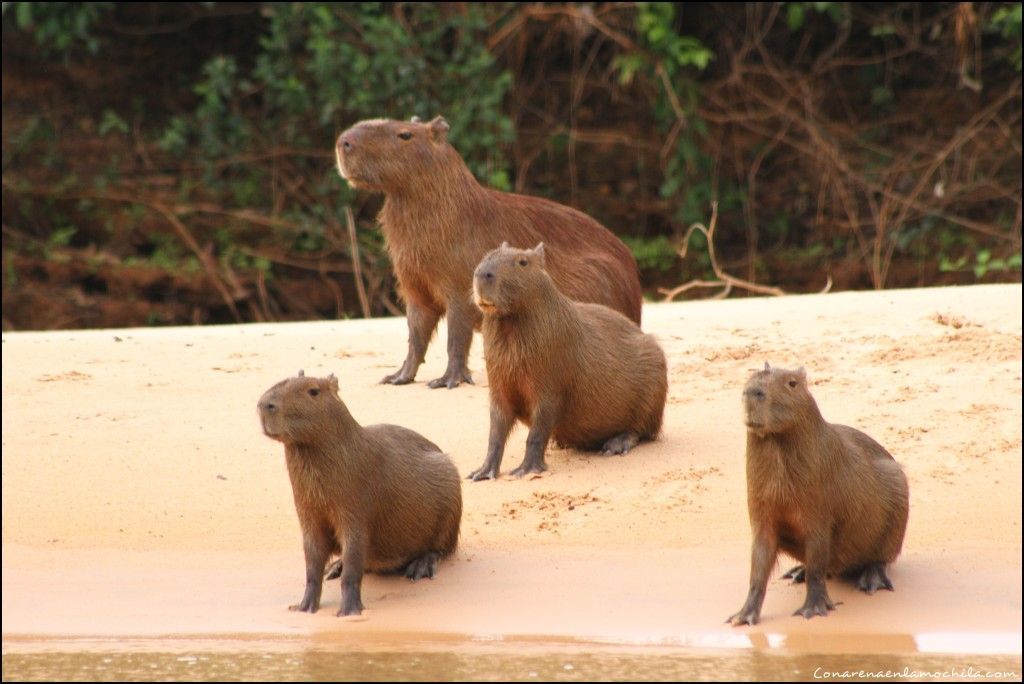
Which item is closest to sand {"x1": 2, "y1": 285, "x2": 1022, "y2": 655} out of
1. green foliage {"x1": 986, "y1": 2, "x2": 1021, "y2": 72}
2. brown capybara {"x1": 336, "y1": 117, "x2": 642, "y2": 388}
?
brown capybara {"x1": 336, "y1": 117, "x2": 642, "y2": 388}

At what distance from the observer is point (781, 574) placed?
4848mm

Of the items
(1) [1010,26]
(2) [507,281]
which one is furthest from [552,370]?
(1) [1010,26]

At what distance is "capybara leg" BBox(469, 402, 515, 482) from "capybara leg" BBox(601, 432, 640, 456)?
38cm

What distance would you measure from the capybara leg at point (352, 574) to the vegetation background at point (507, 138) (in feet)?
21.3

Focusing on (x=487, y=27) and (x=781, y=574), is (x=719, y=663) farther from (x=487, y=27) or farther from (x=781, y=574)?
(x=487, y=27)

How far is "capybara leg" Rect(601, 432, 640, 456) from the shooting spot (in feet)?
19.1

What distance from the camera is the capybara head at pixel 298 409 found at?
4.53 meters

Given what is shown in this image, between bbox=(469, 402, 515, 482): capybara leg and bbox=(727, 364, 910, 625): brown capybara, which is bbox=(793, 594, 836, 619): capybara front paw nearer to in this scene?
Result: bbox=(727, 364, 910, 625): brown capybara

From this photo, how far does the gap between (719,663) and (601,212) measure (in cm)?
859

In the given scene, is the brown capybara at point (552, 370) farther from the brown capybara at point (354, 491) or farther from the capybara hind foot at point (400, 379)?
the capybara hind foot at point (400, 379)

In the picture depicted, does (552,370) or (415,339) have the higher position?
(552,370)

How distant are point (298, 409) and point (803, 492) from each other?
4.43 feet

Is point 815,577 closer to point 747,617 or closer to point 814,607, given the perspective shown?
point 814,607

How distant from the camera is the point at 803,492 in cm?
438
